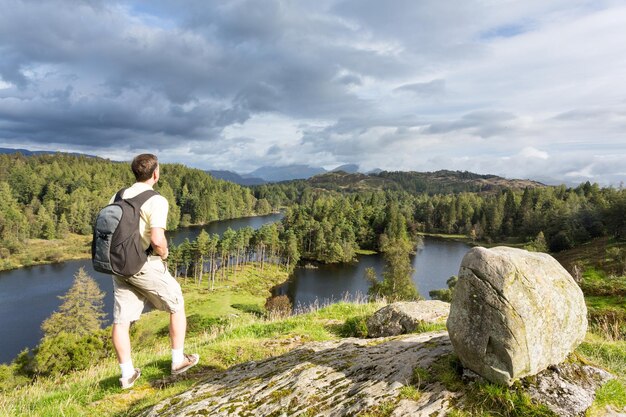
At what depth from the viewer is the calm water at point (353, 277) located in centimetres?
7644

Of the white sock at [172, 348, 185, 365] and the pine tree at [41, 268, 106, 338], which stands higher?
the white sock at [172, 348, 185, 365]

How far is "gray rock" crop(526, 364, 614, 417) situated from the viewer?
4.14 meters

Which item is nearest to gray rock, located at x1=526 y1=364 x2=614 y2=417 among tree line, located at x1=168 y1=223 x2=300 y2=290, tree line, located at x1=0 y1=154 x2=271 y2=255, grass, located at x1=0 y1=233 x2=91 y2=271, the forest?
tree line, located at x1=168 y1=223 x2=300 y2=290

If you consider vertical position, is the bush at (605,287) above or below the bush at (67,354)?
above

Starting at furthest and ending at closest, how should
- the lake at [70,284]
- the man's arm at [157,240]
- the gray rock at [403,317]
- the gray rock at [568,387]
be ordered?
the lake at [70,284]
the gray rock at [403,317]
the man's arm at [157,240]
the gray rock at [568,387]

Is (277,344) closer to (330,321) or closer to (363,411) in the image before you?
(330,321)

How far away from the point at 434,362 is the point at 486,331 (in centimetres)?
103

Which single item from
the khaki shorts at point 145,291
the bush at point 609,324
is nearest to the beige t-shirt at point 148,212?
the khaki shorts at point 145,291

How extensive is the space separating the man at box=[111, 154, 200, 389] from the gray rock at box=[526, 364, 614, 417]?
5186 mm

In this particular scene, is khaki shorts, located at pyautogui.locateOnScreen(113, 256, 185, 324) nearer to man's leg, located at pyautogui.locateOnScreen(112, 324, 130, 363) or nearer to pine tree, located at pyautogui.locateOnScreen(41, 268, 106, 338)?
man's leg, located at pyautogui.locateOnScreen(112, 324, 130, 363)

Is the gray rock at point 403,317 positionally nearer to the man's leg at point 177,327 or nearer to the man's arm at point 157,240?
the man's leg at point 177,327

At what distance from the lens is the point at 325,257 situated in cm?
11212

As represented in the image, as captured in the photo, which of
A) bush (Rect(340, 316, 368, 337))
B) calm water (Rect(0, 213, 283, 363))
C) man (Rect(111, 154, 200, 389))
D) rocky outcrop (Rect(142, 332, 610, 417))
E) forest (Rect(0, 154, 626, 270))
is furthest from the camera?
forest (Rect(0, 154, 626, 270))

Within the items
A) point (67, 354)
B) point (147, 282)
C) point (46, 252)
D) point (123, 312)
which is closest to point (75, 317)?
point (67, 354)
